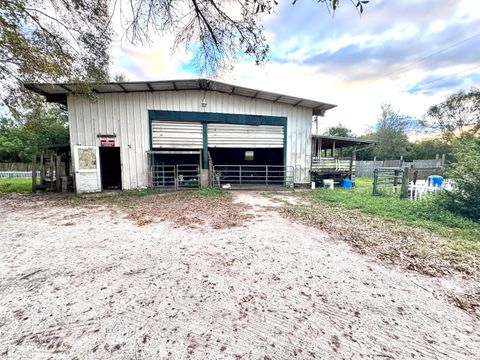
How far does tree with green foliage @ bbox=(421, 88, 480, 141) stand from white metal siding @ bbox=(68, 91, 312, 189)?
28835 mm

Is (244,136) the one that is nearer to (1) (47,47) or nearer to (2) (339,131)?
(1) (47,47)

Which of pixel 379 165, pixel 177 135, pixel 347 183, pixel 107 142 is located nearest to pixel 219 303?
pixel 177 135

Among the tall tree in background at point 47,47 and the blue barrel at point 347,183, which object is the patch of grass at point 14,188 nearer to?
the tall tree in background at point 47,47

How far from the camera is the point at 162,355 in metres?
1.52

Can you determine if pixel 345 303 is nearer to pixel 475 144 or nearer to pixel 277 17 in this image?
pixel 277 17

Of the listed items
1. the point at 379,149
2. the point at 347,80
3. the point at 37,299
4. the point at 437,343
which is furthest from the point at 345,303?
the point at 379,149

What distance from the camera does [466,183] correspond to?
5098mm

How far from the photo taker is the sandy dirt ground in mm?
1596

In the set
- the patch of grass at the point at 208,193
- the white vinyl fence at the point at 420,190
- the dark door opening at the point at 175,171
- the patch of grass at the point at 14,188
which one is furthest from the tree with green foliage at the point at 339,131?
the patch of grass at the point at 14,188

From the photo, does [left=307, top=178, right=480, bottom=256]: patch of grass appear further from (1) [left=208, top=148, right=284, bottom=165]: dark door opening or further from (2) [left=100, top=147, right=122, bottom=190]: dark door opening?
(2) [left=100, top=147, right=122, bottom=190]: dark door opening

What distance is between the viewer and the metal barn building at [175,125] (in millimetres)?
8844

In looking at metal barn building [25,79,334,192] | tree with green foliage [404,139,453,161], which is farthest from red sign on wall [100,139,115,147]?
tree with green foliage [404,139,453,161]

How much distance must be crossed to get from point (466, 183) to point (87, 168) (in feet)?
40.5

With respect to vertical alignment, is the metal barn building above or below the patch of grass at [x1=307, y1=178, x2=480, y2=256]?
above
